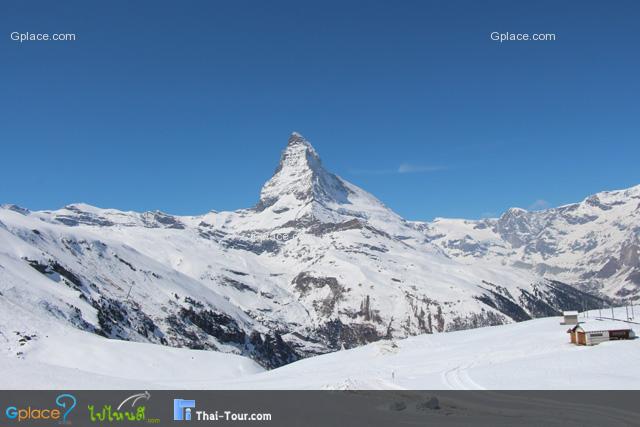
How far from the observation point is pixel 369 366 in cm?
8331

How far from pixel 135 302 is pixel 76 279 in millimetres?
33992

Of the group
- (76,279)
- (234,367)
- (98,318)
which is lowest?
(234,367)

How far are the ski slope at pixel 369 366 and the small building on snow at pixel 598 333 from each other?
201 cm

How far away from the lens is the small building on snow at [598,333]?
278ft

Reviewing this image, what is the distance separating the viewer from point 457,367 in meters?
70.6
